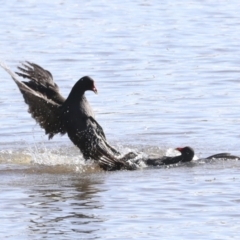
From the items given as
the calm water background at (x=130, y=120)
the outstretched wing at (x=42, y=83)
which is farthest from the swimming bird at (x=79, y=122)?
the calm water background at (x=130, y=120)

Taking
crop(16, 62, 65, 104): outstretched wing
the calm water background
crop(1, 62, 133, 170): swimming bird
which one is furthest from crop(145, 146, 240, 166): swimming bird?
crop(16, 62, 65, 104): outstretched wing

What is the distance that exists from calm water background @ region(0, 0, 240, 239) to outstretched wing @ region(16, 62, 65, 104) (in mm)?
721

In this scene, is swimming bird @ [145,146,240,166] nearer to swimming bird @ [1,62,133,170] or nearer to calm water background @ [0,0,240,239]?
calm water background @ [0,0,240,239]

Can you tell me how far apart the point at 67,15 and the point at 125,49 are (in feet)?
16.6

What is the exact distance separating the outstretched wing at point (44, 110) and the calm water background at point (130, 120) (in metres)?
0.41

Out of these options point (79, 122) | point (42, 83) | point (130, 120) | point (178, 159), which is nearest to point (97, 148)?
point (79, 122)

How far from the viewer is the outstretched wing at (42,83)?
11641 mm

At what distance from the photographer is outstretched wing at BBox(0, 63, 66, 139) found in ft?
36.1

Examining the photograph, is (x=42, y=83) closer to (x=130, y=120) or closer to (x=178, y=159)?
(x=178, y=159)

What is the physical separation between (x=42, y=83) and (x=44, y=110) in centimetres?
54

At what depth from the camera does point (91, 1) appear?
87.1 ft

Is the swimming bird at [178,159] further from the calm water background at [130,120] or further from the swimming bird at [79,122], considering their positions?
the swimming bird at [79,122]

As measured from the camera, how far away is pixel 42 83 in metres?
11.8

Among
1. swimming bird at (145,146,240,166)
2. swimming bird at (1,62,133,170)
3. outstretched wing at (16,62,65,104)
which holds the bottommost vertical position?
swimming bird at (145,146,240,166)
